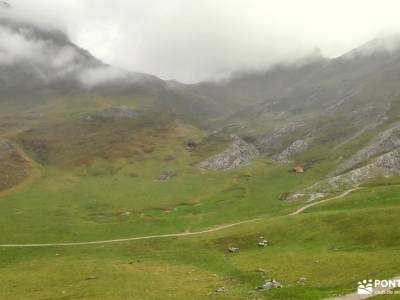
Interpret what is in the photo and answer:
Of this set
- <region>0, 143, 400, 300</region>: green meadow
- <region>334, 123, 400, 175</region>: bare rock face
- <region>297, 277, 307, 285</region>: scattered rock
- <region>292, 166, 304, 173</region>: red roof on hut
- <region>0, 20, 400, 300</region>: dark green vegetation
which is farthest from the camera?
<region>292, 166, 304, 173</region>: red roof on hut

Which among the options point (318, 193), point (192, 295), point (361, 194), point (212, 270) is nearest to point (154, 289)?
point (192, 295)

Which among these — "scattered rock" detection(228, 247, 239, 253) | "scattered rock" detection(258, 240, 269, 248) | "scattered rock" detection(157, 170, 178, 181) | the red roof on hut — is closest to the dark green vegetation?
"scattered rock" detection(258, 240, 269, 248)

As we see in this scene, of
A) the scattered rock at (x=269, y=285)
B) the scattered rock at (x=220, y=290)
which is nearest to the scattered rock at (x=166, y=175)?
the scattered rock at (x=220, y=290)

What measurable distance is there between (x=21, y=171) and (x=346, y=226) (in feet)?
→ 447

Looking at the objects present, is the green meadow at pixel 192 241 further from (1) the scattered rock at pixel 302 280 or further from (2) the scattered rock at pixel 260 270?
(2) the scattered rock at pixel 260 270

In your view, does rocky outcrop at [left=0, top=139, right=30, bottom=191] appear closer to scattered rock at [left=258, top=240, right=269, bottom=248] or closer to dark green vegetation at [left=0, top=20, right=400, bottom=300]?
dark green vegetation at [left=0, top=20, right=400, bottom=300]

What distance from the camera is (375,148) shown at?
166 m

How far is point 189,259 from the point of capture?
80875 mm

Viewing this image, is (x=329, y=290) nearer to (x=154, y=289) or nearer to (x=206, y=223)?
(x=154, y=289)

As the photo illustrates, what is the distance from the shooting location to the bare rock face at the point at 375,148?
160 metres

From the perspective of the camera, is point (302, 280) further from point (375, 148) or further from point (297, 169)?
point (297, 169)

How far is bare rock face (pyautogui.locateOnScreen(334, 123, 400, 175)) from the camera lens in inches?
6280

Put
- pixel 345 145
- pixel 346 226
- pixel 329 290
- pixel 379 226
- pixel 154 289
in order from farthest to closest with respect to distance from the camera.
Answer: pixel 345 145 < pixel 346 226 < pixel 379 226 < pixel 154 289 < pixel 329 290

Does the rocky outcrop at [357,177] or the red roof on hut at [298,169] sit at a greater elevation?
the red roof on hut at [298,169]
